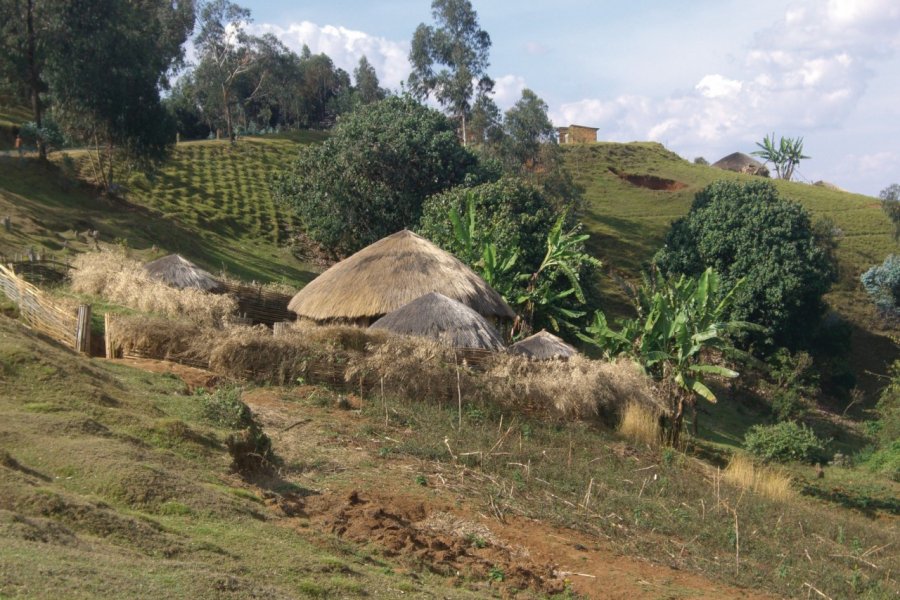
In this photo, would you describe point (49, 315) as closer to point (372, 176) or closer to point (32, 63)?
point (32, 63)

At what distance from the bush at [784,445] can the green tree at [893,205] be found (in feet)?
98.3

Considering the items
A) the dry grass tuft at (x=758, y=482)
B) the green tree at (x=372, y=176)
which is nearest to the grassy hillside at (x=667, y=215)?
the green tree at (x=372, y=176)

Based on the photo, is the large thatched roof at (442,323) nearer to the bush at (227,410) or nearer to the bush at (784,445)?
the bush at (227,410)

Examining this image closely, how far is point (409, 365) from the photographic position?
45.3 ft

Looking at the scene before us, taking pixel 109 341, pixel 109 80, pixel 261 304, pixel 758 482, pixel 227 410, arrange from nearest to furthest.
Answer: pixel 227 410 → pixel 109 341 → pixel 758 482 → pixel 261 304 → pixel 109 80

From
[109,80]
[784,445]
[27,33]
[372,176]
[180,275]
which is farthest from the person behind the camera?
[372,176]

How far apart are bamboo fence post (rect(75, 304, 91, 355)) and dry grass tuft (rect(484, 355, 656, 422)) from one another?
221 inches

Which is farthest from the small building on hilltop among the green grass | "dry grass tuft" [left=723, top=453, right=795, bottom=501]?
the green grass

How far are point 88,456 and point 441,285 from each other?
12205mm

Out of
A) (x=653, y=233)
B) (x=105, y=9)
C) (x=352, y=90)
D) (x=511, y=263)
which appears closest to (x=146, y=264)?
(x=511, y=263)

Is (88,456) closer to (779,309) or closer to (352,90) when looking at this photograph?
(779,309)

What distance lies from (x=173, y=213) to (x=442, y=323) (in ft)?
69.2

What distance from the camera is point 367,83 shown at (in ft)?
224

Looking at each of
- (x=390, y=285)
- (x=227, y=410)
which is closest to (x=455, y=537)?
(x=227, y=410)
